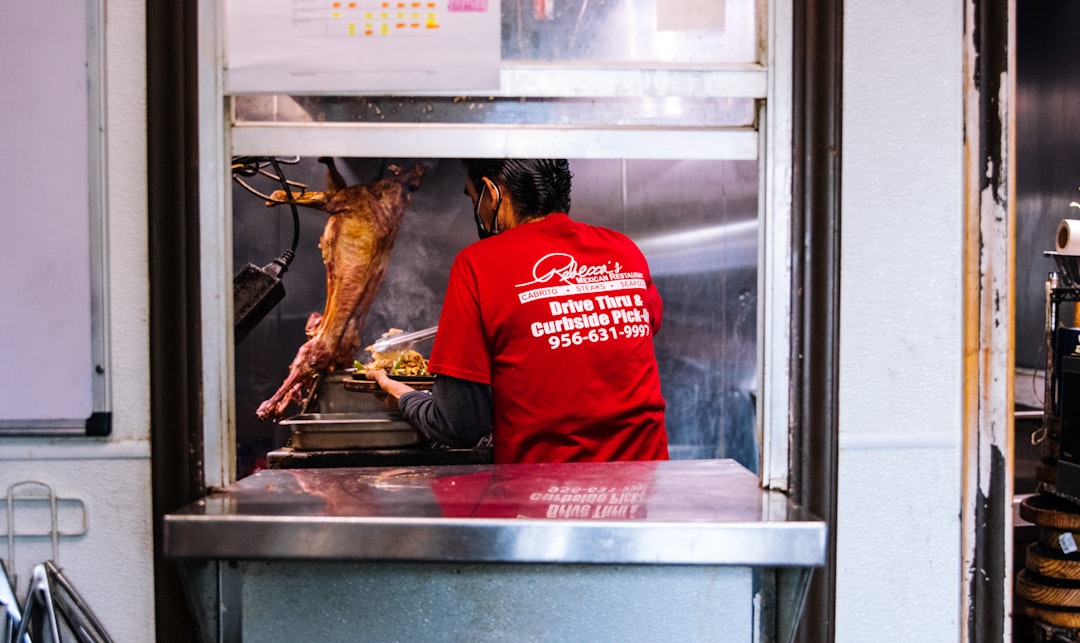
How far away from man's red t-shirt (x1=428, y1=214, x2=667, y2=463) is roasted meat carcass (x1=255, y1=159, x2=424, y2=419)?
3.76 feet

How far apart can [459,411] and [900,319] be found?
1048 millimetres

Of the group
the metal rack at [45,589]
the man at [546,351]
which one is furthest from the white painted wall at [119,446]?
the man at [546,351]

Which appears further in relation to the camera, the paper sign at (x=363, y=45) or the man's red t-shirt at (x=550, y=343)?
the man's red t-shirt at (x=550, y=343)

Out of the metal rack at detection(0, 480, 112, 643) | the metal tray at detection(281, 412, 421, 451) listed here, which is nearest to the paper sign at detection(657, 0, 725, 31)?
the metal rack at detection(0, 480, 112, 643)

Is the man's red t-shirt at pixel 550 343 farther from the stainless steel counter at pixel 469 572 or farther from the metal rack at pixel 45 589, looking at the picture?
the metal rack at pixel 45 589

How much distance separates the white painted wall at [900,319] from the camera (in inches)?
56.7

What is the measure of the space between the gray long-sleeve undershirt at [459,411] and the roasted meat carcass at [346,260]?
1069mm

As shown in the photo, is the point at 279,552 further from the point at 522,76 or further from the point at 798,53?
the point at 798,53

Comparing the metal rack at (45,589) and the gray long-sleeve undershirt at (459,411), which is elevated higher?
the gray long-sleeve undershirt at (459,411)

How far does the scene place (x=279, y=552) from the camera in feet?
4.01

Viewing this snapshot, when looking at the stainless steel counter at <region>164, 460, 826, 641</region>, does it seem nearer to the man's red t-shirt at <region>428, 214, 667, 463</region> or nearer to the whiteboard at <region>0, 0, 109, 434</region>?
the whiteboard at <region>0, 0, 109, 434</region>

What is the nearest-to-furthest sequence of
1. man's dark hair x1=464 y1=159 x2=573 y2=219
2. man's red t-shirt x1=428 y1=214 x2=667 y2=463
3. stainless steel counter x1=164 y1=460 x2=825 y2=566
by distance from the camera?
stainless steel counter x1=164 y1=460 x2=825 y2=566 < man's red t-shirt x1=428 y1=214 x2=667 y2=463 < man's dark hair x1=464 y1=159 x2=573 y2=219

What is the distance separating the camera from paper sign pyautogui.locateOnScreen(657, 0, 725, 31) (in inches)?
57.1

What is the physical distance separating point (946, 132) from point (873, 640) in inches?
35.4
